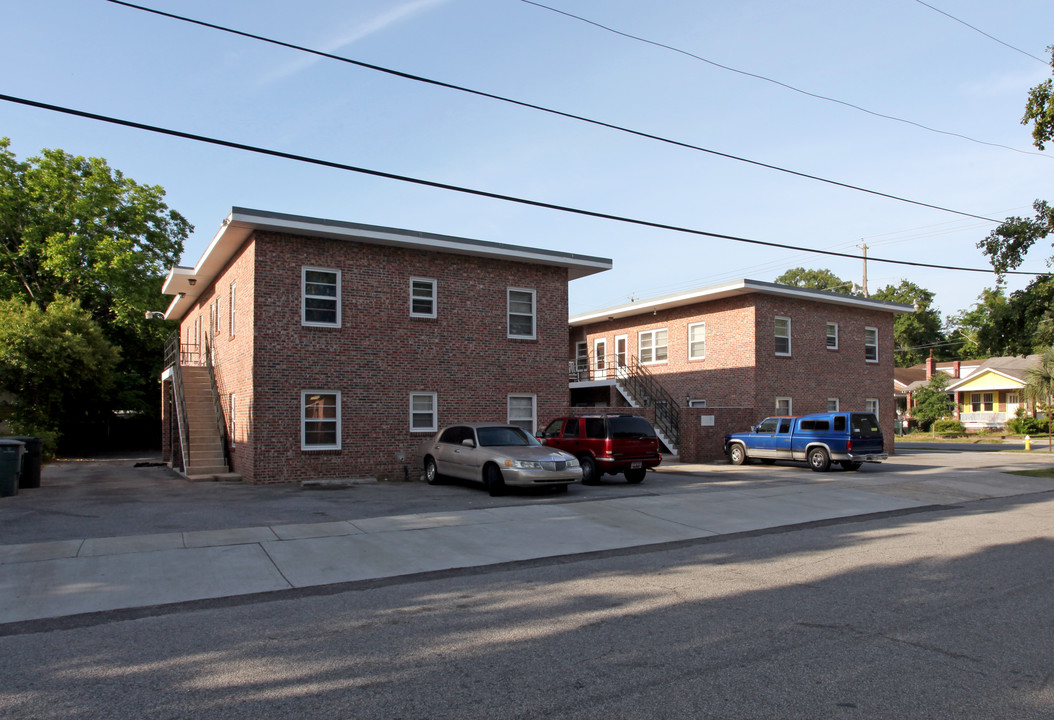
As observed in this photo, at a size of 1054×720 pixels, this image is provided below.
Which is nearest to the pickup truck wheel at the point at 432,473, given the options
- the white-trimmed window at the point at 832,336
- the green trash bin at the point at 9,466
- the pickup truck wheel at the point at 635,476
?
the pickup truck wheel at the point at 635,476

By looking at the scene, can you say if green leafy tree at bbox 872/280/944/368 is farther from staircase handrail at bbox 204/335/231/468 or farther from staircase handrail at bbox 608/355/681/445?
staircase handrail at bbox 204/335/231/468

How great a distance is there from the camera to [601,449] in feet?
58.1

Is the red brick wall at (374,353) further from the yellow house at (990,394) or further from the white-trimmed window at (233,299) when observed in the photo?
the yellow house at (990,394)

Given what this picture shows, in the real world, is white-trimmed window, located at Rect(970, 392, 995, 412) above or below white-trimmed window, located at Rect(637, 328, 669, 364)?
below

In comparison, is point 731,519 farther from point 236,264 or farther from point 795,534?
point 236,264

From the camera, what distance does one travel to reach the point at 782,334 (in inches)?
1135

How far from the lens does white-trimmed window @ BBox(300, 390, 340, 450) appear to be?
18.5 meters

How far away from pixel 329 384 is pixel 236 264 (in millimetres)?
4472

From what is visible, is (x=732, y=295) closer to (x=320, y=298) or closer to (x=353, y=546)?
(x=320, y=298)

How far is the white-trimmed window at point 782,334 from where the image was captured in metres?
28.7

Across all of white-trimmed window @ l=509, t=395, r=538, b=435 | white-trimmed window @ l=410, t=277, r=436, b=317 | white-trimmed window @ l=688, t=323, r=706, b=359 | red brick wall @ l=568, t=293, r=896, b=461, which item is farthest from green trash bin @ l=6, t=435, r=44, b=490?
white-trimmed window @ l=688, t=323, r=706, b=359

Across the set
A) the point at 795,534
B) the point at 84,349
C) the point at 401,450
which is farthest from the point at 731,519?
the point at 84,349

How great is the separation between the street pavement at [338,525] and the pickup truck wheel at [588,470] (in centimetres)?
49

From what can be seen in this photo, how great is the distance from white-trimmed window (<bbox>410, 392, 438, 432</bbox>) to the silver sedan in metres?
2.04
